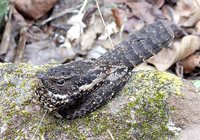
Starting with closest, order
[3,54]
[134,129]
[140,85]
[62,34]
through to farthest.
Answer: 1. [134,129]
2. [140,85]
3. [3,54]
4. [62,34]

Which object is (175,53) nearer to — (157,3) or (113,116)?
(157,3)

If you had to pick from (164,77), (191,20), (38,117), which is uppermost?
(164,77)

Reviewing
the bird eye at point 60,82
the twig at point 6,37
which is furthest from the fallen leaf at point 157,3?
the bird eye at point 60,82

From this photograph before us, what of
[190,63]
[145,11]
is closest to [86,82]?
[190,63]

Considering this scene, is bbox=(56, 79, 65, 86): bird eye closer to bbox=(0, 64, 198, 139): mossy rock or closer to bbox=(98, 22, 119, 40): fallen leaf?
bbox=(0, 64, 198, 139): mossy rock

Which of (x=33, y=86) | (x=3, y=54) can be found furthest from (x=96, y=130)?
(x=3, y=54)

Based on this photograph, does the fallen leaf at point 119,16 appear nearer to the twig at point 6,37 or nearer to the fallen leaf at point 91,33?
the fallen leaf at point 91,33

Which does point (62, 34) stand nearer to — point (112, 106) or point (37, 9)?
point (37, 9)
